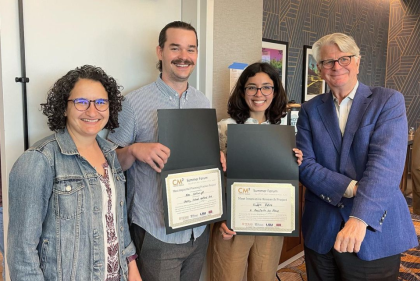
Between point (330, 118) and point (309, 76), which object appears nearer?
point (330, 118)

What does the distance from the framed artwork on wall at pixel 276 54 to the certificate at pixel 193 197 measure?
250 centimetres

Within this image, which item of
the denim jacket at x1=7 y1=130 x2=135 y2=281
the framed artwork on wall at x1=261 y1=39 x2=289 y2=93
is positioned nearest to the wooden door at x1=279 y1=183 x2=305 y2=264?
the framed artwork on wall at x1=261 y1=39 x2=289 y2=93

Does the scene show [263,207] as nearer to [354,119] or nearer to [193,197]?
[193,197]

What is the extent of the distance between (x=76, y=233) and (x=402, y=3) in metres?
6.67

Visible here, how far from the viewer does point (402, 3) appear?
5949 mm

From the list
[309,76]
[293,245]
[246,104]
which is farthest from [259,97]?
[309,76]

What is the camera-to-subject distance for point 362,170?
1463 millimetres

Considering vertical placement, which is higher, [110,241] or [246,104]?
[246,104]

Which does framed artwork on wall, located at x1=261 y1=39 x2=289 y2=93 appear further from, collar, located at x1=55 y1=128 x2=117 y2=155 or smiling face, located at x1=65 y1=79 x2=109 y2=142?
collar, located at x1=55 y1=128 x2=117 y2=155

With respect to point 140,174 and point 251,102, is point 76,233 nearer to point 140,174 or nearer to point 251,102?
point 140,174

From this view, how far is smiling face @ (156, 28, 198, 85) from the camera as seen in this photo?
1.56m

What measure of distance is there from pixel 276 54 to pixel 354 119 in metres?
2.65

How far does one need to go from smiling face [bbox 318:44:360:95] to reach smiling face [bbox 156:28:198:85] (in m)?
0.61

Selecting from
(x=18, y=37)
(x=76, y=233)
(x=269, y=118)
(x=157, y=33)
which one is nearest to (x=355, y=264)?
(x=269, y=118)
